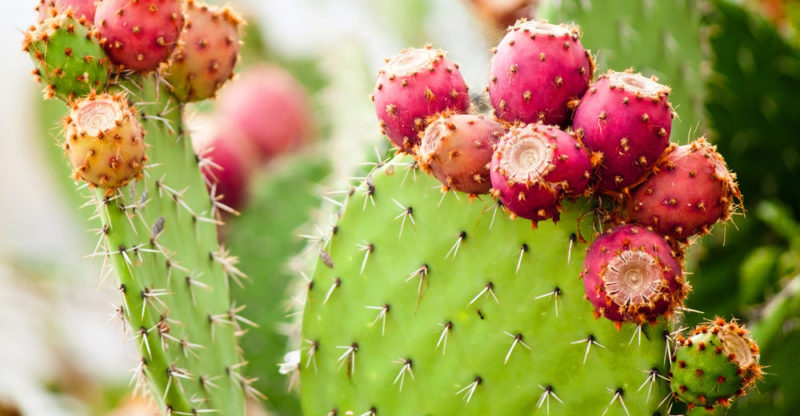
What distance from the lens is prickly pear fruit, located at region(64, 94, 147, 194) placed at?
701 mm

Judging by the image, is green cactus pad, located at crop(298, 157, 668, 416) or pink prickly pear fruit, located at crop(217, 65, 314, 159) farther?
pink prickly pear fruit, located at crop(217, 65, 314, 159)

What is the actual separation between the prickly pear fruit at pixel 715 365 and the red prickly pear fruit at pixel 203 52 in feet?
1.79

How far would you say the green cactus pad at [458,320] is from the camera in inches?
29.6

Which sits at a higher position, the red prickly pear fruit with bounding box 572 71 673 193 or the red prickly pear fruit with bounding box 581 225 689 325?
the red prickly pear fruit with bounding box 572 71 673 193

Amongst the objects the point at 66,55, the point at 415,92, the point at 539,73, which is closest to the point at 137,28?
the point at 66,55

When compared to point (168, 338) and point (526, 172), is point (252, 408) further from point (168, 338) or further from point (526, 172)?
point (526, 172)

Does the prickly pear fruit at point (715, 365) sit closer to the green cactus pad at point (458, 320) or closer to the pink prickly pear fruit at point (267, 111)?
the green cactus pad at point (458, 320)

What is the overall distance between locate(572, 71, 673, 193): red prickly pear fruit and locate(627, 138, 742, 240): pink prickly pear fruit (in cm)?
2

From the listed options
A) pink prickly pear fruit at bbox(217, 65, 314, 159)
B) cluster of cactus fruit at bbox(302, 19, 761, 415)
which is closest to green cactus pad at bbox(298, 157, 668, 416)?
cluster of cactus fruit at bbox(302, 19, 761, 415)

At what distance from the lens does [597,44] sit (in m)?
1.18

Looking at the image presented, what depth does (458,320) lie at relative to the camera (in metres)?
0.81

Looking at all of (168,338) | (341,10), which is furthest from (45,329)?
(168,338)

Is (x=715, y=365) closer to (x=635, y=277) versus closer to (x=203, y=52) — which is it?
(x=635, y=277)

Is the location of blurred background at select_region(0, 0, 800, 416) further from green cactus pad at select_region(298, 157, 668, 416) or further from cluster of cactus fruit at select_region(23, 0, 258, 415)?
green cactus pad at select_region(298, 157, 668, 416)
